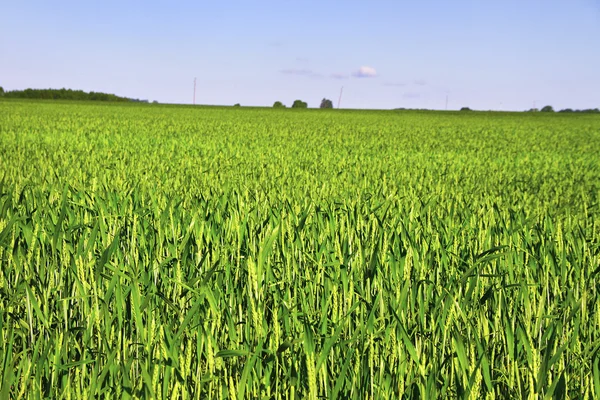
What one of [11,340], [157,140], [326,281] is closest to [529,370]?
[326,281]

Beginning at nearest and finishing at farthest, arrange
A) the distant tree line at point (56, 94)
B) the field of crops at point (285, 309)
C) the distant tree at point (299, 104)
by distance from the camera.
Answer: the field of crops at point (285, 309) < the distant tree line at point (56, 94) < the distant tree at point (299, 104)

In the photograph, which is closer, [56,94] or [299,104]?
[56,94]

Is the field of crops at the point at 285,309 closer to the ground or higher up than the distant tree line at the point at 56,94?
closer to the ground

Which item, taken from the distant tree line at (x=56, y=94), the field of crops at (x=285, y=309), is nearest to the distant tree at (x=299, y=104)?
the distant tree line at (x=56, y=94)

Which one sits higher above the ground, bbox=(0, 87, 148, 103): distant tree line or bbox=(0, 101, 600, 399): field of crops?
bbox=(0, 87, 148, 103): distant tree line

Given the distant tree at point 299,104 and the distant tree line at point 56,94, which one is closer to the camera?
the distant tree line at point 56,94

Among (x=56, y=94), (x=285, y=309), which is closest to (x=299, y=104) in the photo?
(x=56, y=94)

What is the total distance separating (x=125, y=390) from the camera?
1.81 m

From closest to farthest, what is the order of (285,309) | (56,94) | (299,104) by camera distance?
1. (285,309)
2. (56,94)
3. (299,104)

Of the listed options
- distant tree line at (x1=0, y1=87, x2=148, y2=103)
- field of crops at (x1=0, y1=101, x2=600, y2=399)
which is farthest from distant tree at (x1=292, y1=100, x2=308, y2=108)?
field of crops at (x1=0, y1=101, x2=600, y2=399)

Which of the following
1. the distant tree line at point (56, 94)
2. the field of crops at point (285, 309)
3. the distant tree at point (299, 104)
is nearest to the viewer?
the field of crops at point (285, 309)

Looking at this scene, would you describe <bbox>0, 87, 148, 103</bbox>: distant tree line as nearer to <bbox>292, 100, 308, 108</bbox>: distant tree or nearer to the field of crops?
<bbox>292, 100, 308, 108</bbox>: distant tree

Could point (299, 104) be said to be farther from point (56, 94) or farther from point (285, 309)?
point (285, 309)

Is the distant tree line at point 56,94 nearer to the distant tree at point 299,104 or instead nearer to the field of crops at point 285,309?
the distant tree at point 299,104
